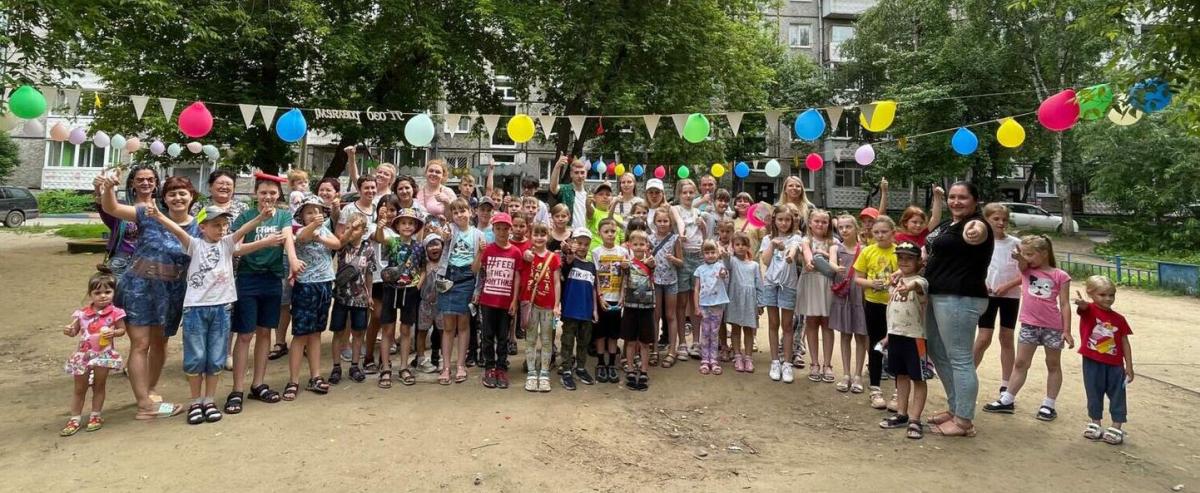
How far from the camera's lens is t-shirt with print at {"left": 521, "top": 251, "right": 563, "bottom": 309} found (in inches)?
193

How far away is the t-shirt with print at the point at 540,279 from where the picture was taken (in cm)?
491

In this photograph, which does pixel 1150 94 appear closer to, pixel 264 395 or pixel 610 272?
pixel 610 272

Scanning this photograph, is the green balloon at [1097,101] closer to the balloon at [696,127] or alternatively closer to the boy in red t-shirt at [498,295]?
the balloon at [696,127]

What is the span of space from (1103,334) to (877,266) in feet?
5.02

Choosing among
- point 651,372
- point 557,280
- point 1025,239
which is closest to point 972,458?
point 1025,239

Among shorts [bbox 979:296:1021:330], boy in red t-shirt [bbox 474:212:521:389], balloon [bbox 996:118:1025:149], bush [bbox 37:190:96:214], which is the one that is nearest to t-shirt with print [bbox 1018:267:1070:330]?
shorts [bbox 979:296:1021:330]

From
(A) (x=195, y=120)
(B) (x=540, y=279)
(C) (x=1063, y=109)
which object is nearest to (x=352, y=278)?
(B) (x=540, y=279)

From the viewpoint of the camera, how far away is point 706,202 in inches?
257

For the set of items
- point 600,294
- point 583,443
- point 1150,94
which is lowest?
point 583,443

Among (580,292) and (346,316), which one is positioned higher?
(580,292)

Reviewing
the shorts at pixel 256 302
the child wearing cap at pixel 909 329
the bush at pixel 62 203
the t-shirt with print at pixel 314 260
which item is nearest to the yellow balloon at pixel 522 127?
the t-shirt with print at pixel 314 260

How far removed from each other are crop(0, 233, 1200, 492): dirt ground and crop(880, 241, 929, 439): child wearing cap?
1.00ft

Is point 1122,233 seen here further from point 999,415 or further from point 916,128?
point 999,415

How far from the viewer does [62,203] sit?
28.7 meters
